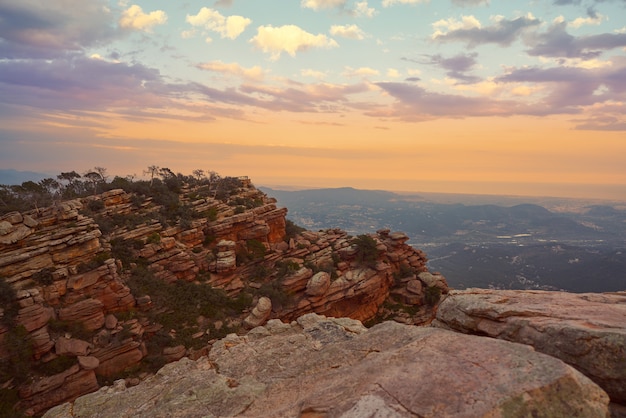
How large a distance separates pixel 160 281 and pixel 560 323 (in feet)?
129

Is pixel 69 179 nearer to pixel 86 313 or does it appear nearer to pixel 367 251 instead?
pixel 86 313

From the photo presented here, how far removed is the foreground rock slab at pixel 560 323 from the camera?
7.45 m

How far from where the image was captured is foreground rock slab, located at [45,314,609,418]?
232 inches

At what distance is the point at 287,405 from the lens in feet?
27.5

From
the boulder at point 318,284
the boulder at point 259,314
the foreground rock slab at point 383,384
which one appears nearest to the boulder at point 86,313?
the boulder at point 259,314

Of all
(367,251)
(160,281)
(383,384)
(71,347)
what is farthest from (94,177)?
(383,384)

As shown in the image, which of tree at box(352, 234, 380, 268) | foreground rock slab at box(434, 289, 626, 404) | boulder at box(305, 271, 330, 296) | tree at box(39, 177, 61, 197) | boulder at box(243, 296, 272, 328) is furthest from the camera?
tree at box(352, 234, 380, 268)

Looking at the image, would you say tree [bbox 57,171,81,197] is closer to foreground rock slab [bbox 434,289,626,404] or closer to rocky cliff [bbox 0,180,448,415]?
rocky cliff [bbox 0,180,448,415]

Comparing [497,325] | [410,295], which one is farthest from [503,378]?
[410,295]

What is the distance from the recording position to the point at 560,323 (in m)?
8.71

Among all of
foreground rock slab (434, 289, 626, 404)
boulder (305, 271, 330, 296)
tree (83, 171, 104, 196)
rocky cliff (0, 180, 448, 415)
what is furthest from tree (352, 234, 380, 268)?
tree (83, 171, 104, 196)

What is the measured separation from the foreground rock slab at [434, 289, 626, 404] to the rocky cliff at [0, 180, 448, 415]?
101ft

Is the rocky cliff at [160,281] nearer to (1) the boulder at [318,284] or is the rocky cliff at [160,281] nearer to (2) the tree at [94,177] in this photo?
(1) the boulder at [318,284]

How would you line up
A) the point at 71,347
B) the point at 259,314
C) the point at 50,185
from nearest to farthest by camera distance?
1. the point at 71,347
2. the point at 259,314
3. the point at 50,185
